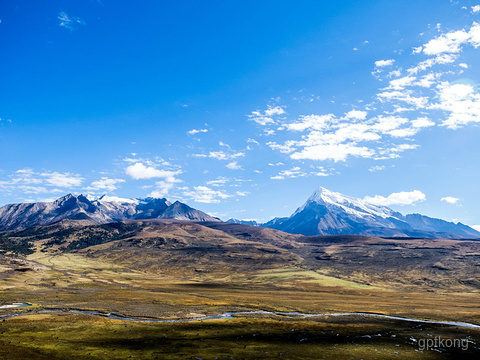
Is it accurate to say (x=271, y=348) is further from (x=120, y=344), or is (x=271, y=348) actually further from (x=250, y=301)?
(x=250, y=301)

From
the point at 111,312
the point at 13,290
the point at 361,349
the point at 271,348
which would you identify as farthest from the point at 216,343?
the point at 13,290

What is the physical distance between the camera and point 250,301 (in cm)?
12925

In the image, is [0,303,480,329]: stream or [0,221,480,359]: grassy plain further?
[0,303,480,329]: stream

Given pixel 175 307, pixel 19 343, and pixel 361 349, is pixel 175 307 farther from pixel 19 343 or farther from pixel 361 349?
pixel 361 349

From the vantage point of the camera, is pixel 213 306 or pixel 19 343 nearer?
pixel 19 343

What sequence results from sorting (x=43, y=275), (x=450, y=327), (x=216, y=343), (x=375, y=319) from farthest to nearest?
(x=43, y=275) → (x=375, y=319) → (x=450, y=327) → (x=216, y=343)

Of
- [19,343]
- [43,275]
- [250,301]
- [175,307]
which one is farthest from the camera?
[43,275]

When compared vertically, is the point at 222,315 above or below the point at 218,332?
below

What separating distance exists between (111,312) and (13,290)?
74455mm

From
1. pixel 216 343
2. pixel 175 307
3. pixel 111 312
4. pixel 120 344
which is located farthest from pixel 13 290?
pixel 216 343

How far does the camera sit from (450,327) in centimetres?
8688

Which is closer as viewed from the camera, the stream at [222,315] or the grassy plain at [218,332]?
the grassy plain at [218,332]

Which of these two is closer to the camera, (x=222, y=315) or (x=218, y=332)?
(x=218, y=332)

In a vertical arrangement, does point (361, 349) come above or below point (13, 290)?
above
